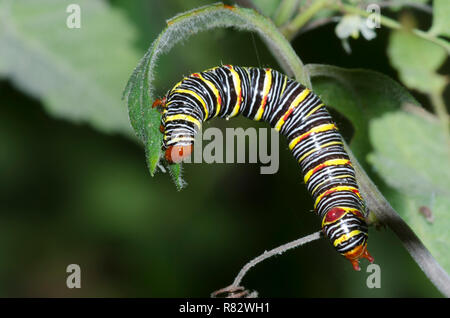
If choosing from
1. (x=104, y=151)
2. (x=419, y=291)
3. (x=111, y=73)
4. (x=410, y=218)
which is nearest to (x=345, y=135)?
(x=410, y=218)

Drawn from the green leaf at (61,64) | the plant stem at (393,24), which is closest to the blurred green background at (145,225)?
the plant stem at (393,24)

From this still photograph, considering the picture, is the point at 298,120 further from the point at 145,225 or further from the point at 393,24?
the point at 145,225

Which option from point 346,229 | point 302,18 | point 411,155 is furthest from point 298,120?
point 411,155

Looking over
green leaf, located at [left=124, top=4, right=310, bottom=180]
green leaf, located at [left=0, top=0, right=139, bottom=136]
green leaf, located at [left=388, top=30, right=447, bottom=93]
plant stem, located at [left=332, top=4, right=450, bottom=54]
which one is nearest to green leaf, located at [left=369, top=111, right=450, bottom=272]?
green leaf, located at [left=388, top=30, right=447, bottom=93]

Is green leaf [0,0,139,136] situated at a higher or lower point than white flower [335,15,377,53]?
lower

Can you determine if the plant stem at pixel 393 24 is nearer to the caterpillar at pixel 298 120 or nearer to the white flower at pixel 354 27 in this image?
the white flower at pixel 354 27

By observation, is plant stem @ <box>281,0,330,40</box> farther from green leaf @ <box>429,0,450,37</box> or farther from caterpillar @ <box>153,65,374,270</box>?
green leaf @ <box>429,0,450,37</box>

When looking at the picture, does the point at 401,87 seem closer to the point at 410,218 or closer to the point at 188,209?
the point at 410,218
